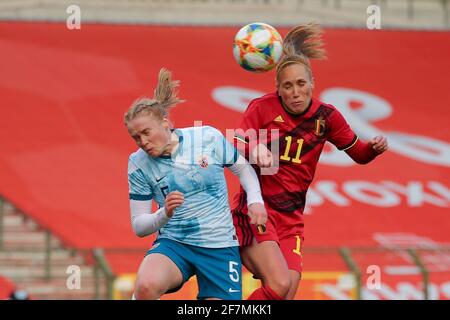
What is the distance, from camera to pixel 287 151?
785cm

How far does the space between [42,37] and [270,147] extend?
449 inches

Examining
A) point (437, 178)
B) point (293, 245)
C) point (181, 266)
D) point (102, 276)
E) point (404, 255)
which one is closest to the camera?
point (181, 266)

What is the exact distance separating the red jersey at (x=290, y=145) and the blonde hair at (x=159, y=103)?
1.85 ft

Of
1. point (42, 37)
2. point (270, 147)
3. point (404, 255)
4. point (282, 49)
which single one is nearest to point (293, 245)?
point (270, 147)

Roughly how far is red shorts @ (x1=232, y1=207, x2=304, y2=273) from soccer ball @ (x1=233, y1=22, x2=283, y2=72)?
111cm

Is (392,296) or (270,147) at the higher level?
(270,147)

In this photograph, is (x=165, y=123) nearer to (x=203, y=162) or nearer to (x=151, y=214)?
(x=203, y=162)

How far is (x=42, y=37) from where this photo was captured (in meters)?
18.5

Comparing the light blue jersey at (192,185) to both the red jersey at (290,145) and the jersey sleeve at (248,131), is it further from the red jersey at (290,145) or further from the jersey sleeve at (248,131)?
the red jersey at (290,145)

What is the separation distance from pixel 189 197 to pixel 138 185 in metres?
0.36

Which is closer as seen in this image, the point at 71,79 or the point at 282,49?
the point at 282,49

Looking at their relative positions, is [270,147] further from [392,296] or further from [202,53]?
[202,53]

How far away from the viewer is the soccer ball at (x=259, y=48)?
8078 mm

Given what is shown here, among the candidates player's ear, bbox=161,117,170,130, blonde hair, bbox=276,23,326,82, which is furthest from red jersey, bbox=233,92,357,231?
player's ear, bbox=161,117,170,130
